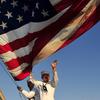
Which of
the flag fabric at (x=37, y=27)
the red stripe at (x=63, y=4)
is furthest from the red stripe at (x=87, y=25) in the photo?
the red stripe at (x=63, y=4)

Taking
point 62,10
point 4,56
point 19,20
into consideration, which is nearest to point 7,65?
point 4,56

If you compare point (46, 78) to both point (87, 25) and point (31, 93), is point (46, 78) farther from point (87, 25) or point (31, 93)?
point (87, 25)

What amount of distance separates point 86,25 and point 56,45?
113cm

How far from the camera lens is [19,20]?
48.8 feet

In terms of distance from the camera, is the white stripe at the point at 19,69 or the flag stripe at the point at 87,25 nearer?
the flag stripe at the point at 87,25

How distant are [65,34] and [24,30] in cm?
133

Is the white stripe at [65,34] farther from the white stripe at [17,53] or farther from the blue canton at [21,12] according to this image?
the blue canton at [21,12]

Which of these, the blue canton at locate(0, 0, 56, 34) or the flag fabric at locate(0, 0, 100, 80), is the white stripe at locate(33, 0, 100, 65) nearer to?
the flag fabric at locate(0, 0, 100, 80)

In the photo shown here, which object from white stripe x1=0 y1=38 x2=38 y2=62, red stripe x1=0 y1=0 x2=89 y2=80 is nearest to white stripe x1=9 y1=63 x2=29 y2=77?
red stripe x1=0 y1=0 x2=89 y2=80

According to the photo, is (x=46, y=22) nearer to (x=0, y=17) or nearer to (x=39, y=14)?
(x=39, y=14)

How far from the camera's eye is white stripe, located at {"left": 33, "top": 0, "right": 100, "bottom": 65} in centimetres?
1434

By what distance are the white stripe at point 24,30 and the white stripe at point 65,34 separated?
0.49m

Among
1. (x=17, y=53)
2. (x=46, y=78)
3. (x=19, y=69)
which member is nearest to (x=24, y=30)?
(x=17, y=53)

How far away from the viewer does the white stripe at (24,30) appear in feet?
48.1
